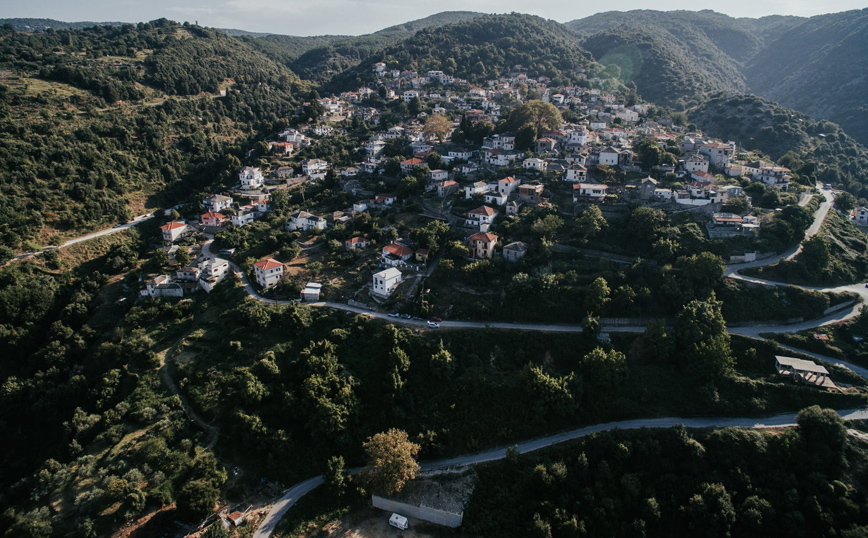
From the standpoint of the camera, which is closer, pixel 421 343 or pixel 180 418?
pixel 180 418

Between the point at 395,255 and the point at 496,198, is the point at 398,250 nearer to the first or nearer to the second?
the point at 395,255

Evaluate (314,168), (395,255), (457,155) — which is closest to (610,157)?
(457,155)

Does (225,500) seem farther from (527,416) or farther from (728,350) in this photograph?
(728,350)

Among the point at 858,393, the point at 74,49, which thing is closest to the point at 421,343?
the point at 858,393

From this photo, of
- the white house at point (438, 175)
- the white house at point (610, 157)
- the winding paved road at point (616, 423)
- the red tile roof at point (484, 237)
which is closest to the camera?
the winding paved road at point (616, 423)

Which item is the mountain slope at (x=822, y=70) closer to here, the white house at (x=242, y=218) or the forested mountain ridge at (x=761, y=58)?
the forested mountain ridge at (x=761, y=58)

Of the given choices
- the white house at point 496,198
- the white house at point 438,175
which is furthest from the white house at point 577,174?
the white house at point 438,175
